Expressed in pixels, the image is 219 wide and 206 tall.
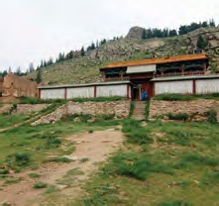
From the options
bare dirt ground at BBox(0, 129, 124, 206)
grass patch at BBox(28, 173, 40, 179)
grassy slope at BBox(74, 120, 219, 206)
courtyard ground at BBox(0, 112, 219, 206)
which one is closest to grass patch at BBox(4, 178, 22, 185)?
courtyard ground at BBox(0, 112, 219, 206)

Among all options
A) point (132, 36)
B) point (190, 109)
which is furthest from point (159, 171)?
point (132, 36)

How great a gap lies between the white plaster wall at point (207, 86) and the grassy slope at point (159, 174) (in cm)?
885

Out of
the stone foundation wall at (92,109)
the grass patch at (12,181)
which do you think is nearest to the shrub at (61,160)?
the grass patch at (12,181)

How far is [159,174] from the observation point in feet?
26.3

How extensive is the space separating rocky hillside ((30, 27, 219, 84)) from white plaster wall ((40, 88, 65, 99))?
3828 cm

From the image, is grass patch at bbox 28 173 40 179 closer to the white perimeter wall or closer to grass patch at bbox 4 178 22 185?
grass patch at bbox 4 178 22 185

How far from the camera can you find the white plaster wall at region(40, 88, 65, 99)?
25.2 meters

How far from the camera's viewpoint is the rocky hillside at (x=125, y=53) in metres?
69.5

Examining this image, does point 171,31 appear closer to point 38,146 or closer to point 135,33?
point 135,33

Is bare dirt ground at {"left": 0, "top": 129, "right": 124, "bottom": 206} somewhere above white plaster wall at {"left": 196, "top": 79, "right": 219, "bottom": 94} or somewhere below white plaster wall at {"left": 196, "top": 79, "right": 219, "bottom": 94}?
below

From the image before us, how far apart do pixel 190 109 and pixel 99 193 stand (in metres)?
14.7

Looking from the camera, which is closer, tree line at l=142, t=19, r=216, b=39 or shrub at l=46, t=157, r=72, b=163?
shrub at l=46, t=157, r=72, b=163

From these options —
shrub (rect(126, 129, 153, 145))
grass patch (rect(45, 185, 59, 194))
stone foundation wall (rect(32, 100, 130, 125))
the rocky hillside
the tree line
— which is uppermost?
the tree line

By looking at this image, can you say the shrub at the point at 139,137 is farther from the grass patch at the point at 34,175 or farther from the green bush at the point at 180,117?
the green bush at the point at 180,117
